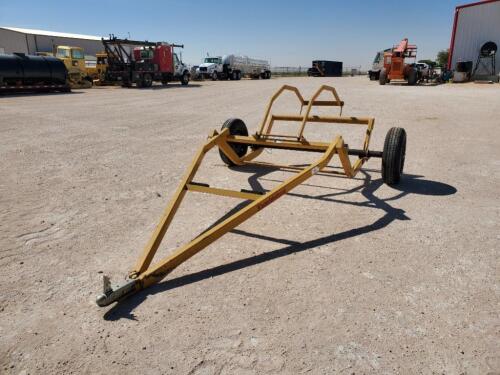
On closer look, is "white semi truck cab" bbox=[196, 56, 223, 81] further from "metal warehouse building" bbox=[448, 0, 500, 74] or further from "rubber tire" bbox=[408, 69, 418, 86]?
"metal warehouse building" bbox=[448, 0, 500, 74]

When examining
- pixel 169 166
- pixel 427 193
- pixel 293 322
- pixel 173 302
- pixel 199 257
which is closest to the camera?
pixel 293 322

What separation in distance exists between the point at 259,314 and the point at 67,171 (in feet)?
14.4

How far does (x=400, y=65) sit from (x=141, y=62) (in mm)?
18966

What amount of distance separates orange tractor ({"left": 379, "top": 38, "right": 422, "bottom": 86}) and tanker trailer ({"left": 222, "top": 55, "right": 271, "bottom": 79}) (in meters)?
16.0

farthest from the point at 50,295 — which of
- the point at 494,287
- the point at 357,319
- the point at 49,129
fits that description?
the point at 49,129

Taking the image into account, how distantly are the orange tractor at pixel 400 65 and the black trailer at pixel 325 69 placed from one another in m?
26.7

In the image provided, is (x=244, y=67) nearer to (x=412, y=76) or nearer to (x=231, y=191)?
(x=412, y=76)

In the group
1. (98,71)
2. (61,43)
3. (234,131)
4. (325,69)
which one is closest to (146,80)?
(98,71)

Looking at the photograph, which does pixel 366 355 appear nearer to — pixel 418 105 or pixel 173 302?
pixel 173 302

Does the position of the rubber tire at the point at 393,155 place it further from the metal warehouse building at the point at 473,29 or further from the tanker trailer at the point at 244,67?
the tanker trailer at the point at 244,67

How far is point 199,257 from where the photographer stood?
10.5ft

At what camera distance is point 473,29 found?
2869cm

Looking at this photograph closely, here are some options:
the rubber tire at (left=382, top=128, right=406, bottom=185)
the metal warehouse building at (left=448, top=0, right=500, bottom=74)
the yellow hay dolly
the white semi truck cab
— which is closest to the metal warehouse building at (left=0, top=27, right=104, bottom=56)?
the white semi truck cab

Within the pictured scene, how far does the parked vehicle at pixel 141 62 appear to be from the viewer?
76.7ft
